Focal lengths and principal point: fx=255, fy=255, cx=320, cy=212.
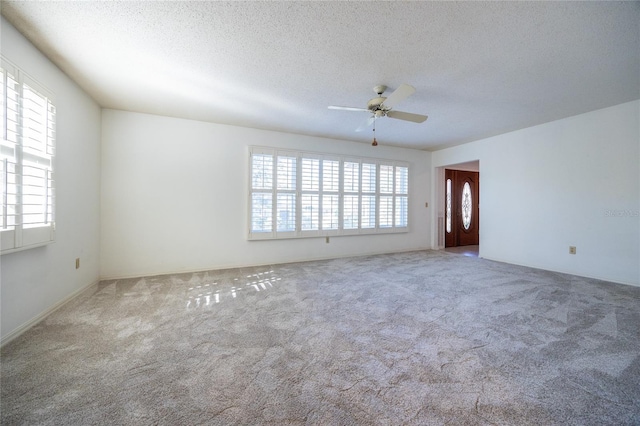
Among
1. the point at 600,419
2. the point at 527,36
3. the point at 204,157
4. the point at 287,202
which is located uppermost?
the point at 527,36

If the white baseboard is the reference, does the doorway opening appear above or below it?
above

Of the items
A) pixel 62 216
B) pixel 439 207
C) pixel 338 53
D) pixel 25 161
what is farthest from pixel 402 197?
pixel 25 161

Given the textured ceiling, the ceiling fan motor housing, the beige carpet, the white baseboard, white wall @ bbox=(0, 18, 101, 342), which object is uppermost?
the textured ceiling

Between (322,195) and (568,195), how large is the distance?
395cm

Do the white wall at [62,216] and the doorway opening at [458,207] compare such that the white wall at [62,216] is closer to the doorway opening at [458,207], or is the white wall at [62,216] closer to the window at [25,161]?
the window at [25,161]

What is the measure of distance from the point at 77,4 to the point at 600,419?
13.1ft

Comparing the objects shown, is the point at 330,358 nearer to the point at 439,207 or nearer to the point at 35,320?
the point at 35,320

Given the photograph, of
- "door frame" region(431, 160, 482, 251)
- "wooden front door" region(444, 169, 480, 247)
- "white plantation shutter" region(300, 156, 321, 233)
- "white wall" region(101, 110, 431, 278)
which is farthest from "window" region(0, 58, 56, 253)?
"wooden front door" region(444, 169, 480, 247)

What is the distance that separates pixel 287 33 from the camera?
206 cm

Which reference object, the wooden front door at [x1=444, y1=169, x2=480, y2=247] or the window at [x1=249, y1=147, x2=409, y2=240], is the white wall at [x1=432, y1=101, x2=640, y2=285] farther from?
the window at [x1=249, y1=147, x2=409, y2=240]

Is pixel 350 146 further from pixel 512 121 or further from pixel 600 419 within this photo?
pixel 600 419

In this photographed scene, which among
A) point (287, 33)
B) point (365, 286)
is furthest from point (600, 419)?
point (287, 33)

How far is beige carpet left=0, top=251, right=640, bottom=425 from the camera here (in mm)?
1297

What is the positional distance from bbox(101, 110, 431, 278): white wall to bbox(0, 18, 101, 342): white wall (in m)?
0.22
